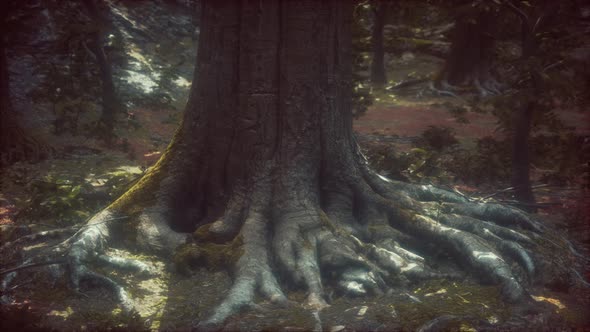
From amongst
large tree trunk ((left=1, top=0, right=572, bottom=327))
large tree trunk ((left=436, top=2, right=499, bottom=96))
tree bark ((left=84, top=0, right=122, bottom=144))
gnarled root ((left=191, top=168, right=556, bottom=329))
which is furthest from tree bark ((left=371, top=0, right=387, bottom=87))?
large tree trunk ((left=1, top=0, right=572, bottom=327))

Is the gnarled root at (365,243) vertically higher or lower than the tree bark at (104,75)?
lower

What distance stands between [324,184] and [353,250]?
1.10 meters

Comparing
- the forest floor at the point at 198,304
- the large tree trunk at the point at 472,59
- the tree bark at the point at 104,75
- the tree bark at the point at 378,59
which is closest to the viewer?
A: the forest floor at the point at 198,304

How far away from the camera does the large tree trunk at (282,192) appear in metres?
5.15

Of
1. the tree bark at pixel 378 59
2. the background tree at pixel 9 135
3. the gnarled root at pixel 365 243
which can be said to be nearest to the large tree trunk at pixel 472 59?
the tree bark at pixel 378 59

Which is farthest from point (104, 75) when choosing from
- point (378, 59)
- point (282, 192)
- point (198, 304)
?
point (378, 59)

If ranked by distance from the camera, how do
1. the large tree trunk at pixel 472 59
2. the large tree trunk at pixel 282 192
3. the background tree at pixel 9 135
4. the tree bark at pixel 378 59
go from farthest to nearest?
1. the tree bark at pixel 378 59
2. the large tree trunk at pixel 472 59
3. the background tree at pixel 9 135
4. the large tree trunk at pixel 282 192

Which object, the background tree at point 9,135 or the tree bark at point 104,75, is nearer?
the background tree at point 9,135

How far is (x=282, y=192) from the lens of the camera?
566cm

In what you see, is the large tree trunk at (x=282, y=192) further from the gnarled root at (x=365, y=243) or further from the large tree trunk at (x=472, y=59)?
the large tree trunk at (x=472, y=59)

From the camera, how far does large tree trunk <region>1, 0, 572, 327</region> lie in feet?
16.9

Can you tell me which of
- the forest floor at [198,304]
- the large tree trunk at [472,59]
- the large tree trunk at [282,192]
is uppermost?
the large tree trunk at [472,59]

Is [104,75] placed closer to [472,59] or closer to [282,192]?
[282,192]

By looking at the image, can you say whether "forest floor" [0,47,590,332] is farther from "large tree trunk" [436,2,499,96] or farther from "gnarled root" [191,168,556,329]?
"large tree trunk" [436,2,499,96]
